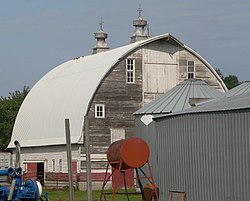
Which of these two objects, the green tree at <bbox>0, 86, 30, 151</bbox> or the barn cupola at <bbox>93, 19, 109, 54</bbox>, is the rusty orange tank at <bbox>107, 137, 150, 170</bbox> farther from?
the green tree at <bbox>0, 86, 30, 151</bbox>

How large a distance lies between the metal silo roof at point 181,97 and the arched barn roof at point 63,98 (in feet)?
28.8

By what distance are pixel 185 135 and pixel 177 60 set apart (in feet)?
94.0

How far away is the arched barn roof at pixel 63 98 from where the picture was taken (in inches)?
2208

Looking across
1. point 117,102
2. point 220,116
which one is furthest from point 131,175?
point 220,116

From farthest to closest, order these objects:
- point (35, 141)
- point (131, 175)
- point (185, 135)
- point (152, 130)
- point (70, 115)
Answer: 1. point (35, 141)
2. point (70, 115)
3. point (131, 175)
4. point (152, 130)
5. point (185, 135)

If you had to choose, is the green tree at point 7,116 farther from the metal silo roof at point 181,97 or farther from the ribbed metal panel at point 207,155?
the ribbed metal panel at point 207,155

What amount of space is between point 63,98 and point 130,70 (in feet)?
20.2

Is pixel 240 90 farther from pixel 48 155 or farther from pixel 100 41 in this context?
pixel 100 41

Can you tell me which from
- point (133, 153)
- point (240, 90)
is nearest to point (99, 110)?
point (240, 90)

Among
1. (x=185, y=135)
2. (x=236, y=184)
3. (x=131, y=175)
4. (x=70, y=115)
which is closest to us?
(x=236, y=184)

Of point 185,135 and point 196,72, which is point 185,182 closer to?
point 185,135

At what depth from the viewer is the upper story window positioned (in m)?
56.6

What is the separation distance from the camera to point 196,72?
58.7 meters

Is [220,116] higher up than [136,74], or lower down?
lower down
